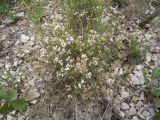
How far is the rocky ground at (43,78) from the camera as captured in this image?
2727mm

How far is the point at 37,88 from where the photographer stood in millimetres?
2893

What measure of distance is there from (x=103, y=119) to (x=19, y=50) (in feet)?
3.64

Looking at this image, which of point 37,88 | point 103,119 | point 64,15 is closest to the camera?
point 103,119

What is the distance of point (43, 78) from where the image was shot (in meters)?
2.94

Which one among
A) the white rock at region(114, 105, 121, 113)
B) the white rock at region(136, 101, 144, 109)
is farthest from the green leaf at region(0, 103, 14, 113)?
the white rock at region(136, 101, 144, 109)

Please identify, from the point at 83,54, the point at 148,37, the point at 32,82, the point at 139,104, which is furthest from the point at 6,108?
the point at 148,37

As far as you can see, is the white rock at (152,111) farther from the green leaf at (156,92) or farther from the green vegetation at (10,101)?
the green vegetation at (10,101)

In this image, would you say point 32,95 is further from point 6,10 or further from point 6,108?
point 6,10

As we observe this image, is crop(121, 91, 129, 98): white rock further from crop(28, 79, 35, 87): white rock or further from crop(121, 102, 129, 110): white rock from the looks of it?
crop(28, 79, 35, 87): white rock

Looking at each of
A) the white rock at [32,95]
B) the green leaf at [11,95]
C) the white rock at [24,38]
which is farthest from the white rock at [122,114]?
the white rock at [24,38]

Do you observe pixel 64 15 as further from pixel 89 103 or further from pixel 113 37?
pixel 89 103

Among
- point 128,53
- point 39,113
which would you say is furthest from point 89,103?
point 128,53

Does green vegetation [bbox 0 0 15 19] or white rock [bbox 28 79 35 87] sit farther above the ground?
green vegetation [bbox 0 0 15 19]

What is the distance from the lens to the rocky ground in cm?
273
